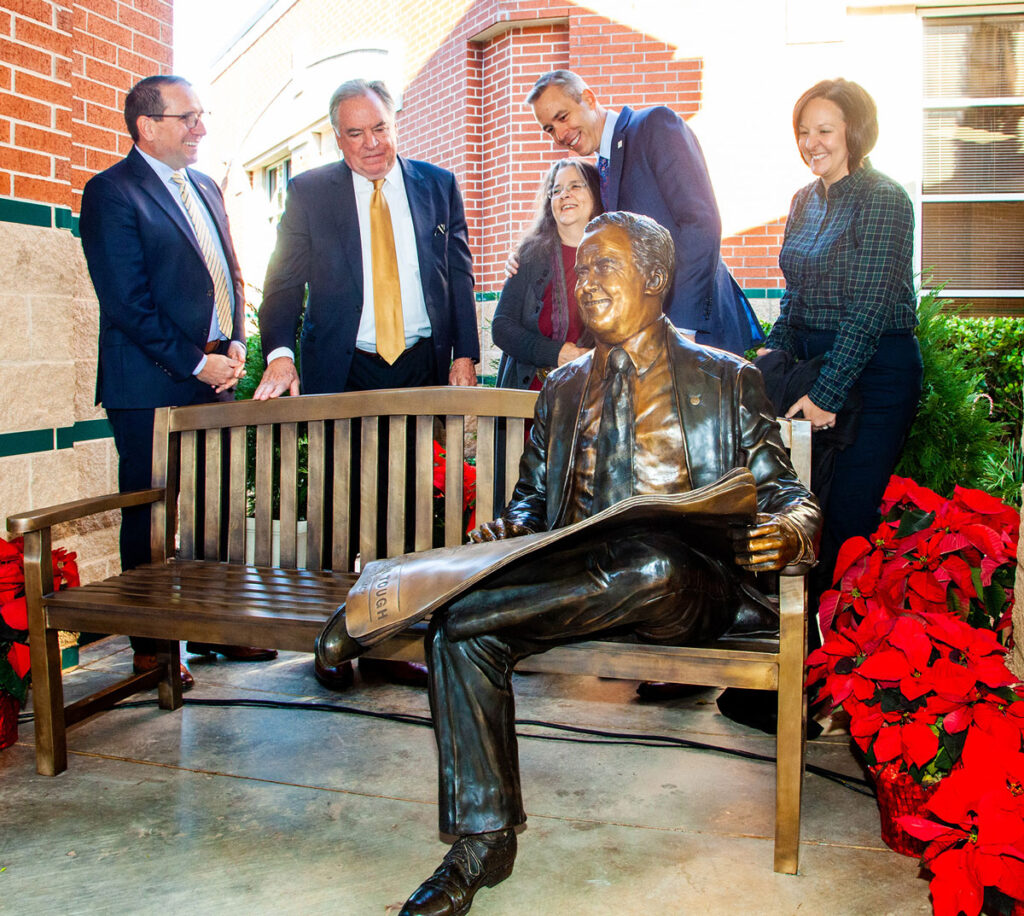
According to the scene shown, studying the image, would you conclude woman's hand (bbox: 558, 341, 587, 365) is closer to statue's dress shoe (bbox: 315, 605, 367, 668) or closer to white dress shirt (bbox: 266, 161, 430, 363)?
white dress shirt (bbox: 266, 161, 430, 363)

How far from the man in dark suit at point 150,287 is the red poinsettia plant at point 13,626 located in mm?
624

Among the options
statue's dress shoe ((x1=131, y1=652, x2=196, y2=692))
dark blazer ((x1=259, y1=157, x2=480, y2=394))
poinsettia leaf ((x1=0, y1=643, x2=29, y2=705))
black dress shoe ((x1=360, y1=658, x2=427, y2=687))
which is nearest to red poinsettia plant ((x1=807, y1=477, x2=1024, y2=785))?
black dress shoe ((x1=360, y1=658, x2=427, y2=687))

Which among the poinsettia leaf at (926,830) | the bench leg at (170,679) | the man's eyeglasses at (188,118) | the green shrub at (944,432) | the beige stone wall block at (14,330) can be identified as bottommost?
the bench leg at (170,679)

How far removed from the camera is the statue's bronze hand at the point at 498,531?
274cm

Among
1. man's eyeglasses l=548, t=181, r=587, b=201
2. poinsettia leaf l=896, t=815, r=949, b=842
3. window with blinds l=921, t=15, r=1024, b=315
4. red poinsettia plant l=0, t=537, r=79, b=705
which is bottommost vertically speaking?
poinsettia leaf l=896, t=815, r=949, b=842

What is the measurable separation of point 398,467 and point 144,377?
3.97ft

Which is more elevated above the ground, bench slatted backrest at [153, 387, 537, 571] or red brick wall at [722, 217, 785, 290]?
red brick wall at [722, 217, 785, 290]

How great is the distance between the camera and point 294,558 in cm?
360

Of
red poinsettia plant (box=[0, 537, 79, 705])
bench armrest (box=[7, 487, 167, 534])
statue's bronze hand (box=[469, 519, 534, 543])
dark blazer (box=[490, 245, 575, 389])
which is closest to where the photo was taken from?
statue's bronze hand (box=[469, 519, 534, 543])

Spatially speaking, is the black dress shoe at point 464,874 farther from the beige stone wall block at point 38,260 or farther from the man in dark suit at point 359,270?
the beige stone wall block at point 38,260

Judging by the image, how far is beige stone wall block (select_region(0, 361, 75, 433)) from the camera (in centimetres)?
386

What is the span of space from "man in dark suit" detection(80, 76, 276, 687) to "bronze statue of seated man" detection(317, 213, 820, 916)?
1.73 metres

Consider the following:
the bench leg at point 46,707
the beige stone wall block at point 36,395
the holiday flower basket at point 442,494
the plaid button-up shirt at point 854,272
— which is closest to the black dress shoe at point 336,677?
the holiday flower basket at point 442,494

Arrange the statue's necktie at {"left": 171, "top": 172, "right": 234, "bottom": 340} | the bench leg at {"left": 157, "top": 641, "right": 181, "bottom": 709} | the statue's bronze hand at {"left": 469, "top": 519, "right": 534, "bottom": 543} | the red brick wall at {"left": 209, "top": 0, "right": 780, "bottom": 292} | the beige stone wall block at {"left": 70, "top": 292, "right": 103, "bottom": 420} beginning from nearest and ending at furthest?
the statue's bronze hand at {"left": 469, "top": 519, "right": 534, "bottom": 543}, the bench leg at {"left": 157, "top": 641, "right": 181, "bottom": 709}, the statue's necktie at {"left": 171, "top": 172, "right": 234, "bottom": 340}, the beige stone wall block at {"left": 70, "top": 292, "right": 103, "bottom": 420}, the red brick wall at {"left": 209, "top": 0, "right": 780, "bottom": 292}
